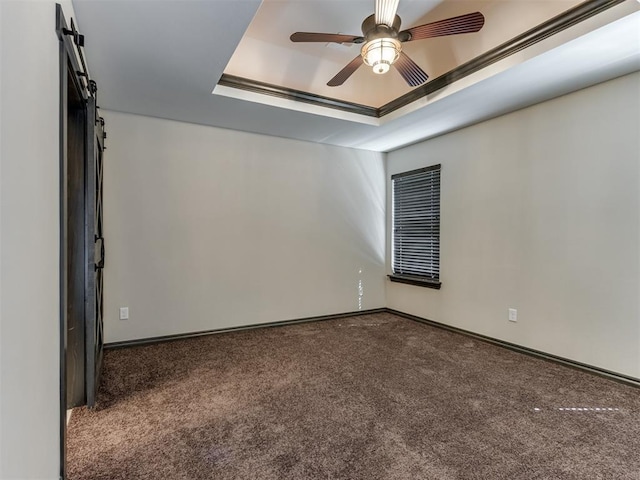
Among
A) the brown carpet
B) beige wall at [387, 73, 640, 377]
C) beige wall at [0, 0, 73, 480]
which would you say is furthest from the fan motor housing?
the brown carpet

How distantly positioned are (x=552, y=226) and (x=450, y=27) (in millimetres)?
2076

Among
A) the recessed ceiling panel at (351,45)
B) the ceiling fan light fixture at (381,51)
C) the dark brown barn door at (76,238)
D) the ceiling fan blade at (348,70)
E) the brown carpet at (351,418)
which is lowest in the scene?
the brown carpet at (351,418)

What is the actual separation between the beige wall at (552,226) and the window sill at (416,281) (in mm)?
110

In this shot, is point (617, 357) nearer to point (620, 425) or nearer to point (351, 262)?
point (620, 425)

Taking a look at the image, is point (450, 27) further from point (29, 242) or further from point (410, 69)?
point (29, 242)

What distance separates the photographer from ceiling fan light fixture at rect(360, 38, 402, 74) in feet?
7.37

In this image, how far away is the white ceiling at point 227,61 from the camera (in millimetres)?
2037

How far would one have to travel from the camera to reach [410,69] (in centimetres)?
261

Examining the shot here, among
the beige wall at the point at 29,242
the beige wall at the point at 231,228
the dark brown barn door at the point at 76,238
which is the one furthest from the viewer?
the beige wall at the point at 231,228

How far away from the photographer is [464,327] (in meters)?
4.01

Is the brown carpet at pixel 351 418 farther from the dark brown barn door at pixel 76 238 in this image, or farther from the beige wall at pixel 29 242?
the beige wall at pixel 29 242

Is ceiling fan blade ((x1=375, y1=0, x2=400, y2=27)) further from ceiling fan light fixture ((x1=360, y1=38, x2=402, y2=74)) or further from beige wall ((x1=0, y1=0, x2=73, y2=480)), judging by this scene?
beige wall ((x1=0, y1=0, x2=73, y2=480))


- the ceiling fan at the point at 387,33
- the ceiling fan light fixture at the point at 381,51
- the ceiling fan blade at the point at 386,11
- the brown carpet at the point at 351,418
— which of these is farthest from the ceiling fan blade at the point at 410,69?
the brown carpet at the point at 351,418

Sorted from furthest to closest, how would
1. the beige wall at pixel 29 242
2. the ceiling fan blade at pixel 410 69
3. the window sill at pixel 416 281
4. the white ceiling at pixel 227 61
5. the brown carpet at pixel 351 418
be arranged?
the window sill at pixel 416 281
the ceiling fan blade at pixel 410 69
the white ceiling at pixel 227 61
the brown carpet at pixel 351 418
the beige wall at pixel 29 242
